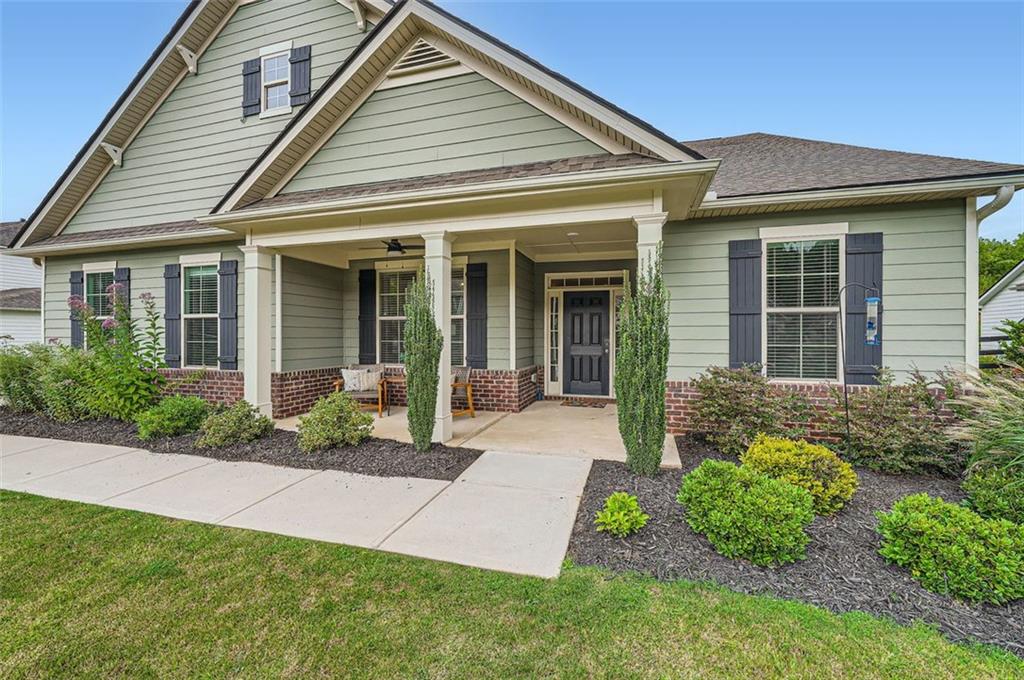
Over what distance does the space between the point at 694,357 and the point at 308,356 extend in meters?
6.38

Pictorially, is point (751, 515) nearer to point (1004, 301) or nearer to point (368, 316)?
point (368, 316)

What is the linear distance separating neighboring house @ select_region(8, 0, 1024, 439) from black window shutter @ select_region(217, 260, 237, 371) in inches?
2.0

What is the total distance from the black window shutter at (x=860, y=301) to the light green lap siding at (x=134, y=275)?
914cm

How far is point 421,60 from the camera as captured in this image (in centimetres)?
596

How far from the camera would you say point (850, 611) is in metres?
2.41

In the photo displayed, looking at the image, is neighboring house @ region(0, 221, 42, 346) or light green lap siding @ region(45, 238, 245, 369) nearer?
light green lap siding @ region(45, 238, 245, 369)

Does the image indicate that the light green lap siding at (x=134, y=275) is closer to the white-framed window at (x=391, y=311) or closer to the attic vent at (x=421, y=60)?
the white-framed window at (x=391, y=311)

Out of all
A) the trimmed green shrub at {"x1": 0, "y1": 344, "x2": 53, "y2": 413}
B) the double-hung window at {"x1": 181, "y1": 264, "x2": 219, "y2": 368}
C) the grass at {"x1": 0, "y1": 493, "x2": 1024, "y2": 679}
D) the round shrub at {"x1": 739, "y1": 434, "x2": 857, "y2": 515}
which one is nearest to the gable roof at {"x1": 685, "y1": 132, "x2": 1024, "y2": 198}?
the round shrub at {"x1": 739, "y1": 434, "x2": 857, "y2": 515}

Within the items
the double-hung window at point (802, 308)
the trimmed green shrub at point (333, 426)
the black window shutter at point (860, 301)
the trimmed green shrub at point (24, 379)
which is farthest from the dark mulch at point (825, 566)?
the trimmed green shrub at point (24, 379)

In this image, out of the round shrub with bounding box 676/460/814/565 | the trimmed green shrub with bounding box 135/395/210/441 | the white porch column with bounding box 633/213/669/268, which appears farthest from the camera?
the trimmed green shrub with bounding box 135/395/210/441

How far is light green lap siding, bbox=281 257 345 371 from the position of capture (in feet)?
24.1

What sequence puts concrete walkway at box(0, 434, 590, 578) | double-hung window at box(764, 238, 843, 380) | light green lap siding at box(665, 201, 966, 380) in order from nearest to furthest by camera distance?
1. concrete walkway at box(0, 434, 590, 578)
2. light green lap siding at box(665, 201, 966, 380)
3. double-hung window at box(764, 238, 843, 380)

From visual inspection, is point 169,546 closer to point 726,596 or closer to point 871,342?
point 726,596

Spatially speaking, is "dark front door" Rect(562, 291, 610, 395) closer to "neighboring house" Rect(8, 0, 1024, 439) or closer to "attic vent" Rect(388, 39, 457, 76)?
"neighboring house" Rect(8, 0, 1024, 439)
